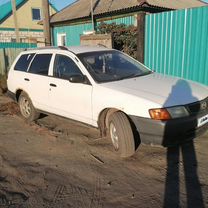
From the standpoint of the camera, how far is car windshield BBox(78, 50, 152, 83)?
5.15 m

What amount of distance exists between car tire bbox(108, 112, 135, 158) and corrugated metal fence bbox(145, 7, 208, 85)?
3.97 m

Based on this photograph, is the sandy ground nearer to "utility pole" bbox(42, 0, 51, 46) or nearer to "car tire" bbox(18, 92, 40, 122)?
"car tire" bbox(18, 92, 40, 122)

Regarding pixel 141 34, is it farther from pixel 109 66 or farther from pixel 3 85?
pixel 3 85

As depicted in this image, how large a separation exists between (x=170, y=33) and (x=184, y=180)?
210 inches

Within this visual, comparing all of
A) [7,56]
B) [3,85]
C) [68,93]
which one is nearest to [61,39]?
[7,56]

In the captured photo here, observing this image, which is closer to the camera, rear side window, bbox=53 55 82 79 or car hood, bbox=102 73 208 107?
car hood, bbox=102 73 208 107

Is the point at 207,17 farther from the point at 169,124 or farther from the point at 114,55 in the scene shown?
the point at 169,124

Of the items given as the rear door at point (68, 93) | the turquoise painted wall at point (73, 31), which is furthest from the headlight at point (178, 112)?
the turquoise painted wall at point (73, 31)

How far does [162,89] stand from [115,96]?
743 millimetres

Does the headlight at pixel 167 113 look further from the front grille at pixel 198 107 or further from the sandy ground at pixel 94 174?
the sandy ground at pixel 94 174

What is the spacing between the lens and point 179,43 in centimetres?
801

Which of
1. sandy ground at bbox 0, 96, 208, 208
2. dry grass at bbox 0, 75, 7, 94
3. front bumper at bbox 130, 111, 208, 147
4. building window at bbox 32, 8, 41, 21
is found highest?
building window at bbox 32, 8, 41, 21

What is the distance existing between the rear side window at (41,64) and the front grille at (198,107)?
9.99 ft

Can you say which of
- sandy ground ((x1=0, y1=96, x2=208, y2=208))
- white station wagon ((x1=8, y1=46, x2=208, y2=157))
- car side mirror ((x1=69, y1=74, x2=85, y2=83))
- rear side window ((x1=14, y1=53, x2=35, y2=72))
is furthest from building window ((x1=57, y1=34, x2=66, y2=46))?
car side mirror ((x1=69, y1=74, x2=85, y2=83))
